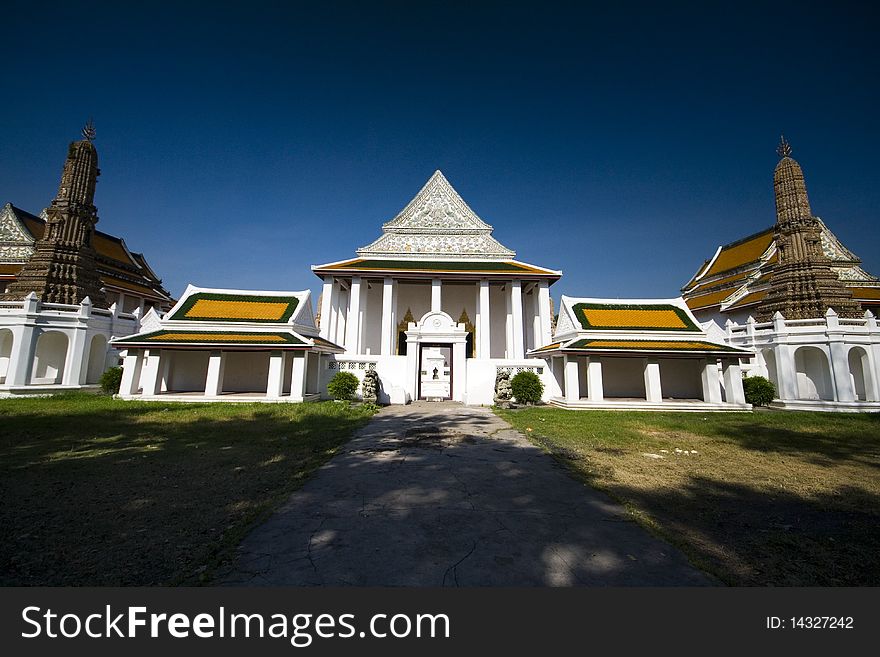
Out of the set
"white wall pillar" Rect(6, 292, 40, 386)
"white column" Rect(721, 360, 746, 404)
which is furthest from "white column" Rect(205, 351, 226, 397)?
"white column" Rect(721, 360, 746, 404)

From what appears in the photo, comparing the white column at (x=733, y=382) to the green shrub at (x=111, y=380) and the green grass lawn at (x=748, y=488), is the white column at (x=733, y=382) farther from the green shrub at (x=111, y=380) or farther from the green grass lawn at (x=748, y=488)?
the green shrub at (x=111, y=380)

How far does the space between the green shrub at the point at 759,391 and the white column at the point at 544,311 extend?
8779 mm

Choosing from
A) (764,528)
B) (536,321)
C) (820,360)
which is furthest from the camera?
(536,321)

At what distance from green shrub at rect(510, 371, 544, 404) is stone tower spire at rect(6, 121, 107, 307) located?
20083mm

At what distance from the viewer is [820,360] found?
15445 millimetres

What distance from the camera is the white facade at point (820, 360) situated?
13719 millimetres

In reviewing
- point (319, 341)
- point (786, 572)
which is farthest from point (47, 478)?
point (319, 341)

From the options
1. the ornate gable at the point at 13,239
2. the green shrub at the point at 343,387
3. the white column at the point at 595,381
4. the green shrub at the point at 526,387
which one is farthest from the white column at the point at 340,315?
the ornate gable at the point at 13,239

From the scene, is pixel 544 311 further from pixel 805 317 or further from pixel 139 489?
pixel 139 489

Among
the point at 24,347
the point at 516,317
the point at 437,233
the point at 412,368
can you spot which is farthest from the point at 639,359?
the point at 24,347

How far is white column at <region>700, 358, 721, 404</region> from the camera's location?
13.6 meters

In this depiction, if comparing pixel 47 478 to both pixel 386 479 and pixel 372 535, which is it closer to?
pixel 386 479

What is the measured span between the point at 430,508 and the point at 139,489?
3209 mm

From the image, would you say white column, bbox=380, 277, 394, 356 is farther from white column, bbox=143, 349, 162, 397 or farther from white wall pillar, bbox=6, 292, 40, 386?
white wall pillar, bbox=6, 292, 40, 386
